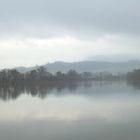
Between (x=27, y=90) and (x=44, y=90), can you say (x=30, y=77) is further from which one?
(x=44, y=90)

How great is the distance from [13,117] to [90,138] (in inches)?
249

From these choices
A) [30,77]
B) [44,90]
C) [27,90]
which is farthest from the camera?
[30,77]

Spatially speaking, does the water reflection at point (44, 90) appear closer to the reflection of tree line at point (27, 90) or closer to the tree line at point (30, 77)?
the reflection of tree line at point (27, 90)

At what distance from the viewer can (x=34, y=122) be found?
13531 millimetres

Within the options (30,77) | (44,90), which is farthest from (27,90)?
(30,77)

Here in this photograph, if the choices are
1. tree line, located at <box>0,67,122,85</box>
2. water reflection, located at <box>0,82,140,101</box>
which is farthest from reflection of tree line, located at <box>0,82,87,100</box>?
tree line, located at <box>0,67,122,85</box>

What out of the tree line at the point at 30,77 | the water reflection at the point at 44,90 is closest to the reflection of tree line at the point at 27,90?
the water reflection at the point at 44,90

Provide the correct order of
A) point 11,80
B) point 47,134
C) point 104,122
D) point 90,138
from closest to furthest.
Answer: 1. point 90,138
2. point 47,134
3. point 104,122
4. point 11,80

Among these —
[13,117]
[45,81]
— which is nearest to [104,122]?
[13,117]

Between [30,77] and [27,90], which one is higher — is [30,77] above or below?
above

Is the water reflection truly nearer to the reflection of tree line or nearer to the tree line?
the reflection of tree line

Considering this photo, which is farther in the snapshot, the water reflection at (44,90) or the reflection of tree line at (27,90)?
the water reflection at (44,90)

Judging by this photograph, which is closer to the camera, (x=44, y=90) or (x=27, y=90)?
(x=44, y=90)

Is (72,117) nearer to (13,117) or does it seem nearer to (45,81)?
(13,117)
